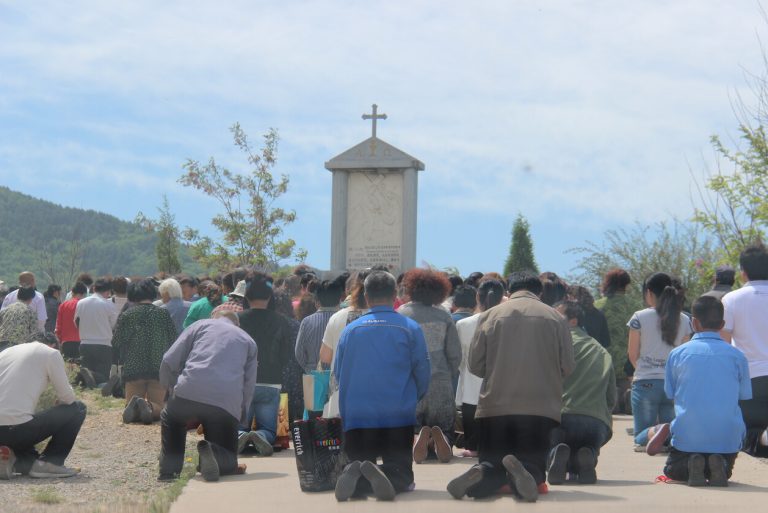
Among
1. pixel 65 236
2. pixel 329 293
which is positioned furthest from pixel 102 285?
pixel 65 236

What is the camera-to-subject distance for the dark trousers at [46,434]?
927 cm

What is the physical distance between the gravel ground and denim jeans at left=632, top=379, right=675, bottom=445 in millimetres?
4172

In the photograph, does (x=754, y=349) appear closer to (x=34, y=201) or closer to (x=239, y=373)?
(x=239, y=373)

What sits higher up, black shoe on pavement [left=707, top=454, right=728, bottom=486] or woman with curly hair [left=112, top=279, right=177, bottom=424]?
woman with curly hair [left=112, top=279, right=177, bottom=424]

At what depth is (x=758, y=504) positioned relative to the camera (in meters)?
7.67

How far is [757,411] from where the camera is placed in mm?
9250

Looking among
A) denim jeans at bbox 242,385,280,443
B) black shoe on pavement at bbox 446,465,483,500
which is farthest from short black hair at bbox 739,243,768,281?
denim jeans at bbox 242,385,280,443

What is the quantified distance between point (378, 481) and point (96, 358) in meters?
10.2

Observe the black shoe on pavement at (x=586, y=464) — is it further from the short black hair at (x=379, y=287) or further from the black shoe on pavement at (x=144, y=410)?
the black shoe on pavement at (x=144, y=410)

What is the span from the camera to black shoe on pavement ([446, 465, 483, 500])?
777cm

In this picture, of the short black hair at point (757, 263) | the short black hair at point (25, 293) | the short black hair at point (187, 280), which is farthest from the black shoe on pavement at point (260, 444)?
the short black hair at point (25, 293)

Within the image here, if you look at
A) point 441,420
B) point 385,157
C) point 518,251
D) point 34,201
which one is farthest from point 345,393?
point 34,201

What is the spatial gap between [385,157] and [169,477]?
13943mm

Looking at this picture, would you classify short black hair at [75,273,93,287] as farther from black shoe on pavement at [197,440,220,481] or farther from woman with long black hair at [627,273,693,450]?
woman with long black hair at [627,273,693,450]
